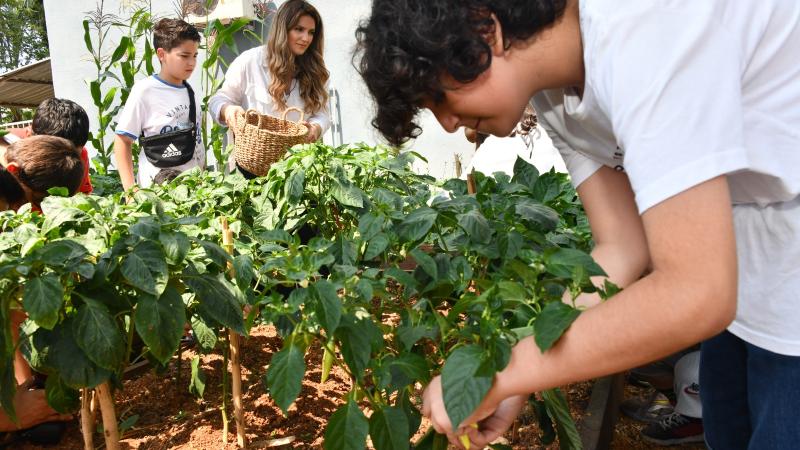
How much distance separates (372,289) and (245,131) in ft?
6.26

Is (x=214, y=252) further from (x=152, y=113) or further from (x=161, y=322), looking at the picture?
(x=152, y=113)

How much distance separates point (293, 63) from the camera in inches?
127

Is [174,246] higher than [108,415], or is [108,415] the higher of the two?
[174,246]

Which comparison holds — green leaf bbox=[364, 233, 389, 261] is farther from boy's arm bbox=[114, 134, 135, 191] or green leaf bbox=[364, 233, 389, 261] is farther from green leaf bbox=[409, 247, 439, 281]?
boy's arm bbox=[114, 134, 135, 191]

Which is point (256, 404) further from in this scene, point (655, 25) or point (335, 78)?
point (335, 78)

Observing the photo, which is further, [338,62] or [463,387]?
[338,62]

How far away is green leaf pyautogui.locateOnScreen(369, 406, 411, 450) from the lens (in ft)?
3.46

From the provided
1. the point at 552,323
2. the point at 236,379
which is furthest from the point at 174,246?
the point at 552,323

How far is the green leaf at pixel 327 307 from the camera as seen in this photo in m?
0.98

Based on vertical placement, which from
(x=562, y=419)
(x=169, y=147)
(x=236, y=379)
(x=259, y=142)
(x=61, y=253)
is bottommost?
(x=236, y=379)

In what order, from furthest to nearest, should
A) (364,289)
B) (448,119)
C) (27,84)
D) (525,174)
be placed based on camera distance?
(27,84)
(525,174)
(364,289)
(448,119)

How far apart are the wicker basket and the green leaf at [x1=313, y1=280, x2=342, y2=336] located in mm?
1860

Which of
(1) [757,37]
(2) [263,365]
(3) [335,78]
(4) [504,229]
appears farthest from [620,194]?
(3) [335,78]

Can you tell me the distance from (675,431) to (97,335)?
72.3 inches
